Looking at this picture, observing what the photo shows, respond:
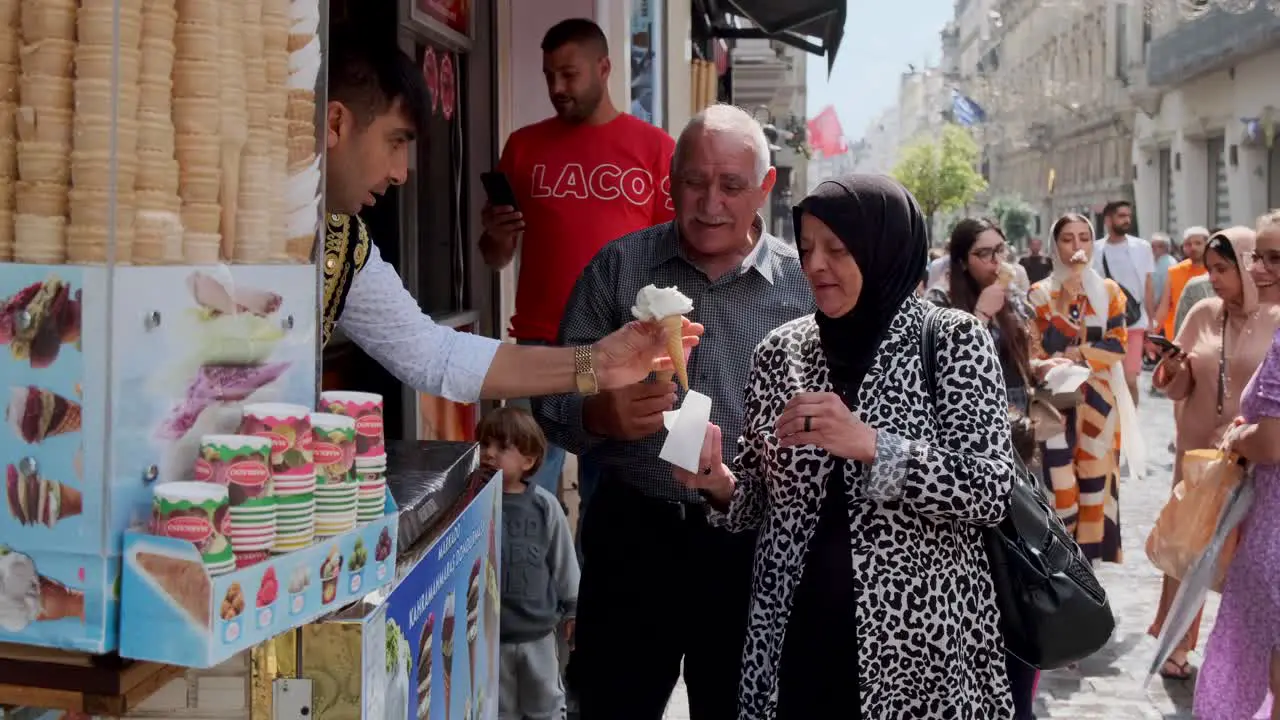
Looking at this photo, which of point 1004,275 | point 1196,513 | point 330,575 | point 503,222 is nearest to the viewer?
point 330,575

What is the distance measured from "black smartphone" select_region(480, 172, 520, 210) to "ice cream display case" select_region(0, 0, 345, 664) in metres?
3.15

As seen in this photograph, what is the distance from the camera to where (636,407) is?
Result: 3.44 metres

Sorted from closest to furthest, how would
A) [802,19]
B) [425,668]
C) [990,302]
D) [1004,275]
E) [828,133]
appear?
[425,668] → [990,302] → [1004,275] → [802,19] → [828,133]

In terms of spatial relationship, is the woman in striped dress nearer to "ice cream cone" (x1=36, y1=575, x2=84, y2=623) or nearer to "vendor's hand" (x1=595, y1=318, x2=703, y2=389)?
"vendor's hand" (x1=595, y1=318, x2=703, y2=389)

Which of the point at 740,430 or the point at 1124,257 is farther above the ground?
the point at 1124,257

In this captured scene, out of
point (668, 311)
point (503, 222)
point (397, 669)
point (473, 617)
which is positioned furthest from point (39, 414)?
point (503, 222)

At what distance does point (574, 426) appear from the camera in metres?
3.71

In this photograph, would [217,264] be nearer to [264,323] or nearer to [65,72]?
[264,323]

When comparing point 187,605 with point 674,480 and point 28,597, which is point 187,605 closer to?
point 28,597

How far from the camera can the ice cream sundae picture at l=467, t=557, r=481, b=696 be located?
2943mm

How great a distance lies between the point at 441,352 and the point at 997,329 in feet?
13.9

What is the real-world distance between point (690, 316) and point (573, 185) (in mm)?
1670

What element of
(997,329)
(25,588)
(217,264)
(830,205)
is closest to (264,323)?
(217,264)

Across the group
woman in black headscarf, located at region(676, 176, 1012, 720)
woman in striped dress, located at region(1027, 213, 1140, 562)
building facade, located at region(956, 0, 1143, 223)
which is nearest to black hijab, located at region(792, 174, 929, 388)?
woman in black headscarf, located at region(676, 176, 1012, 720)
